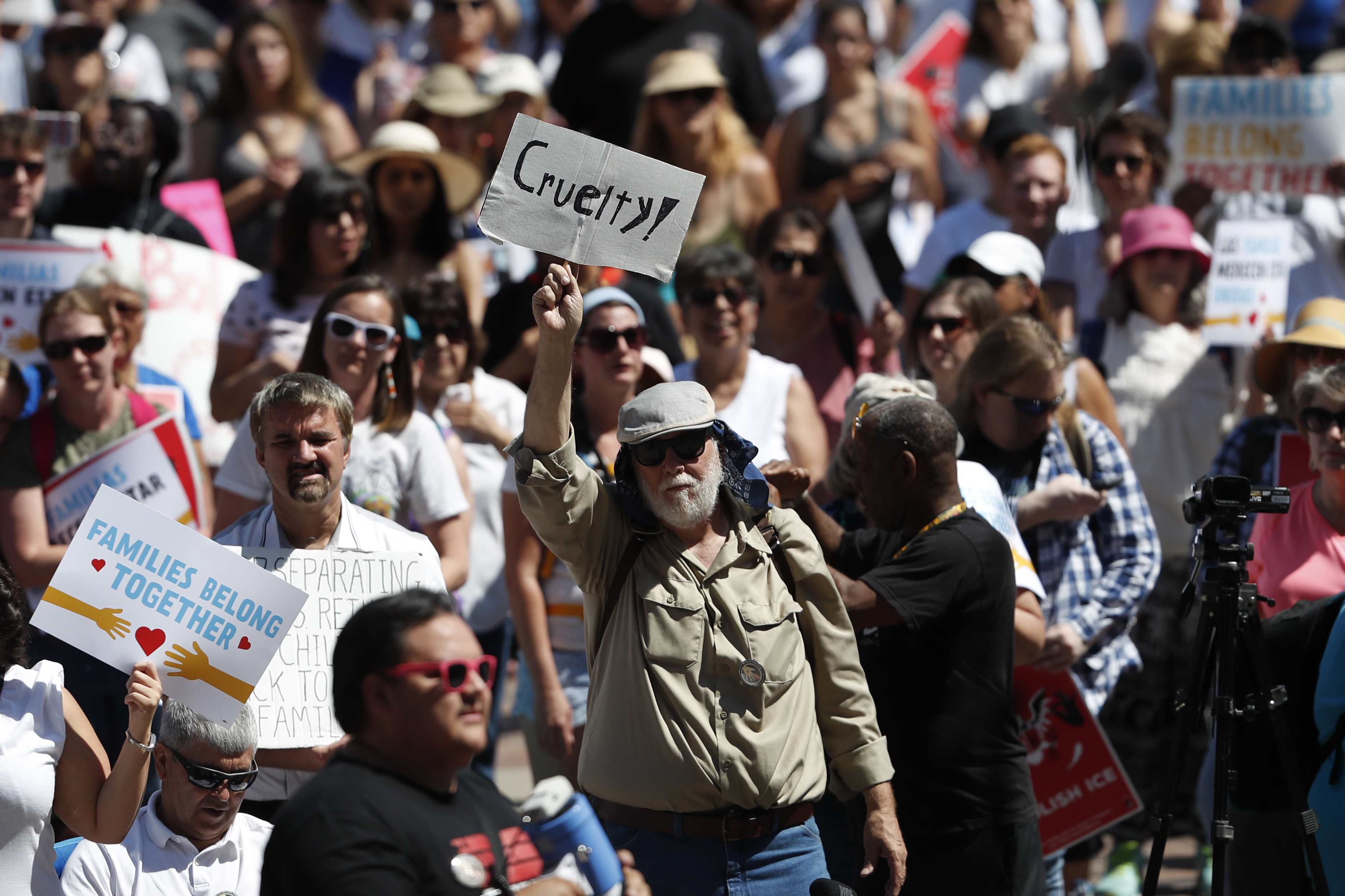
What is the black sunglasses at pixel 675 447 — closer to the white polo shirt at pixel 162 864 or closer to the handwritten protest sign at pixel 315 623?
the handwritten protest sign at pixel 315 623

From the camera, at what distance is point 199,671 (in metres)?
3.86

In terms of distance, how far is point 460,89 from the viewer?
839 centimetres

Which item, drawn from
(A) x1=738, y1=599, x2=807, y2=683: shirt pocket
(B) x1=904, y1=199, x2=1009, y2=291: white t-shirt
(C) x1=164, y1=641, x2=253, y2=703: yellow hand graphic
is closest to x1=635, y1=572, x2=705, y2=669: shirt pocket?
(A) x1=738, y1=599, x2=807, y2=683: shirt pocket

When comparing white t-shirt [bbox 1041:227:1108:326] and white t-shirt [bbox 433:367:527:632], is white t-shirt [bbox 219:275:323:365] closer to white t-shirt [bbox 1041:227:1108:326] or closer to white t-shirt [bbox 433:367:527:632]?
white t-shirt [bbox 433:367:527:632]

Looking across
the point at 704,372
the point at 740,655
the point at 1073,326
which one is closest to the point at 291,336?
the point at 704,372

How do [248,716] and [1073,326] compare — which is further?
[1073,326]

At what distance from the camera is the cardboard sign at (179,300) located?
714 centimetres

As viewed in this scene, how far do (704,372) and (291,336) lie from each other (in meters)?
1.63

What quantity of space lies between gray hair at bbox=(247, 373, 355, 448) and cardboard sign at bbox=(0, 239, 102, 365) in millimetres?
2432

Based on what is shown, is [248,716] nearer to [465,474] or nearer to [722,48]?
[465,474]

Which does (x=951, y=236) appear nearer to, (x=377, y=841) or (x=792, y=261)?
(x=792, y=261)

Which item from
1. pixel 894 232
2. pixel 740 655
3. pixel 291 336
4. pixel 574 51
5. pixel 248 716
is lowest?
pixel 248 716

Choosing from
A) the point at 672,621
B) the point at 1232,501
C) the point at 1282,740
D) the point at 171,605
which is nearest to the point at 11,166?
the point at 171,605

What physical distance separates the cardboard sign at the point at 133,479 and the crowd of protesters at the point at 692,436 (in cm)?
8
